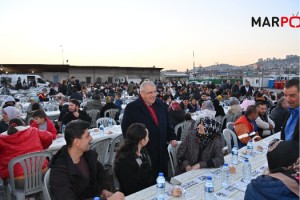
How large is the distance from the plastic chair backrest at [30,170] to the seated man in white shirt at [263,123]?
3.81 metres

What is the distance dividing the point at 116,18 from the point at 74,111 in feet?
44.7

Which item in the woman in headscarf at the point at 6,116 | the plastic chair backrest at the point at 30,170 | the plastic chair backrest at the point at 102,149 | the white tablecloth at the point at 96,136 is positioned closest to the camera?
the plastic chair backrest at the point at 30,170

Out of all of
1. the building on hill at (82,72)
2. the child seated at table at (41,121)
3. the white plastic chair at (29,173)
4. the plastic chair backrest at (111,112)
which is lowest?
the white plastic chair at (29,173)

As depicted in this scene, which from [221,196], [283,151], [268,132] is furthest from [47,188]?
[268,132]

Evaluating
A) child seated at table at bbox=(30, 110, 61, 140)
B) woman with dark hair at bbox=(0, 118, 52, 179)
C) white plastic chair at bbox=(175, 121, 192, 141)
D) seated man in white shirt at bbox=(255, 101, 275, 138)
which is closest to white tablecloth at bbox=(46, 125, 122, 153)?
child seated at table at bbox=(30, 110, 61, 140)

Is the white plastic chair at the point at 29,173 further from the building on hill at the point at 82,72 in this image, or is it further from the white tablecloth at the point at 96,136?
the building on hill at the point at 82,72

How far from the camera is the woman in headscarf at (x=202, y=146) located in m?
3.05

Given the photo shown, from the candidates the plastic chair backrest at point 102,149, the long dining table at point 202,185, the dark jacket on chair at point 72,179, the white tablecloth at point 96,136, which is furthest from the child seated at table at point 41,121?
the long dining table at point 202,185

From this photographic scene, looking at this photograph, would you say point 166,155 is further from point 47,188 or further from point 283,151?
point 283,151

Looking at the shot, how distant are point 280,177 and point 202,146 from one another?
1.76 metres

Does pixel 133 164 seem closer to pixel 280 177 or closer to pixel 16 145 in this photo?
pixel 280 177

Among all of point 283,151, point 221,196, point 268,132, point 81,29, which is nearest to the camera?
point 283,151

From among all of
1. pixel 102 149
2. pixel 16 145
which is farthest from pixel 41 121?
pixel 102 149

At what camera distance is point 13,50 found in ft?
102
